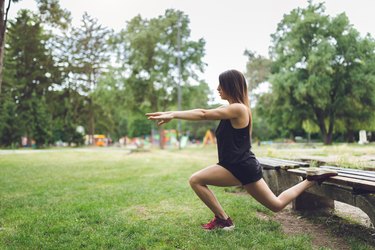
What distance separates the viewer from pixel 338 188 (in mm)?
3439

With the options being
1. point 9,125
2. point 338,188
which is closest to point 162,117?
point 338,188

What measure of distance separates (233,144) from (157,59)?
28884 millimetres

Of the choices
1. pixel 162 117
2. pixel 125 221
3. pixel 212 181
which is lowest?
pixel 125 221

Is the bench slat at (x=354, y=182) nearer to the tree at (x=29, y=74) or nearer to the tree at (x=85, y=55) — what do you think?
the tree at (x=29, y=74)

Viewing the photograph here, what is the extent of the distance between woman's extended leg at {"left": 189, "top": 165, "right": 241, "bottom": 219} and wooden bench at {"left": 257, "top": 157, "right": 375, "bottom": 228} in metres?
0.98

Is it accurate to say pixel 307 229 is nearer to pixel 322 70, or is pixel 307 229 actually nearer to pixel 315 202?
pixel 315 202

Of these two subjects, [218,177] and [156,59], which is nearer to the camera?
[218,177]

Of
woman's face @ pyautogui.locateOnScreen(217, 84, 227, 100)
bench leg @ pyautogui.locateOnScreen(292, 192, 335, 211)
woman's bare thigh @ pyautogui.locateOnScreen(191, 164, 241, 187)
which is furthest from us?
bench leg @ pyautogui.locateOnScreen(292, 192, 335, 211)

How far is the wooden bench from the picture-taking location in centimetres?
301

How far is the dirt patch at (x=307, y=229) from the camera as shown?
3320 millimetres

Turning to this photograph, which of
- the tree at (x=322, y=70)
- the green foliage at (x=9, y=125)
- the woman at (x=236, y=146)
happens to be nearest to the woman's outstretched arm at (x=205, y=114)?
the woman at (x=236, y=146)

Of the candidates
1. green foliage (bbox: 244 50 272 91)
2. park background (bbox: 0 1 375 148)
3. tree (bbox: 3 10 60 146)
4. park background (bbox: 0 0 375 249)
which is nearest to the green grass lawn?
park background (bbox: 0 0 375 249)

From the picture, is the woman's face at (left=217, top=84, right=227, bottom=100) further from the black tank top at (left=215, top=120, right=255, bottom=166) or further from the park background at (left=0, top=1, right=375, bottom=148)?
the park background at (left=0, top=1, right=375, bottom=148)

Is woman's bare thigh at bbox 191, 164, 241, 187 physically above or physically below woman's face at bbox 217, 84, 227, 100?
below
